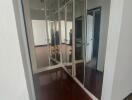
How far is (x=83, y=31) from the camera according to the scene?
254 centimetres

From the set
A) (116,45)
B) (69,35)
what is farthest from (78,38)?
(116,45)

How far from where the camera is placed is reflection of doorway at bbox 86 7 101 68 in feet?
9.92

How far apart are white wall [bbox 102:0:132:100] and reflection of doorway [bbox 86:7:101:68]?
1528 millimetres

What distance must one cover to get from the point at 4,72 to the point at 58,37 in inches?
125

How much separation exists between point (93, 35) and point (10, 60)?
9.91 ft

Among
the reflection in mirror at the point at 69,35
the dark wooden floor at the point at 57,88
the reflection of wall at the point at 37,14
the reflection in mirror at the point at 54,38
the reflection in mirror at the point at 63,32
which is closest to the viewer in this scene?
the dark wooden floor at the point at 57,88

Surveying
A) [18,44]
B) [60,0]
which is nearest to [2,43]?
[18,44]

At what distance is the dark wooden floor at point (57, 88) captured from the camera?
210 centimetres

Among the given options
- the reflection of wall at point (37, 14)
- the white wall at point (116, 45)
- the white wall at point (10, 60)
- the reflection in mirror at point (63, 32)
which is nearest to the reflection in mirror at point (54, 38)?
the reflection in mirror at point (63, 32)

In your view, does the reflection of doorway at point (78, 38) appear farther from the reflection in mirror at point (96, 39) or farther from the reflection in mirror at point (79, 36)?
the reflection in mirror at point (96, 39)

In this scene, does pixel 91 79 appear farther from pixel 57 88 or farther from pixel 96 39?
pixel 96 39

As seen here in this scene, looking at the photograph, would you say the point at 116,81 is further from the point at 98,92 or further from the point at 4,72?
the point at 4,72

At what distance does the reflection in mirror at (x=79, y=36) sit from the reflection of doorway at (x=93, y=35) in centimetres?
34

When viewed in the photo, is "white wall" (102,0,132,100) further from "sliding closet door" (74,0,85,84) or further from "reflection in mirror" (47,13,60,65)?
"reflection in mirror" (47,13,60,65)
